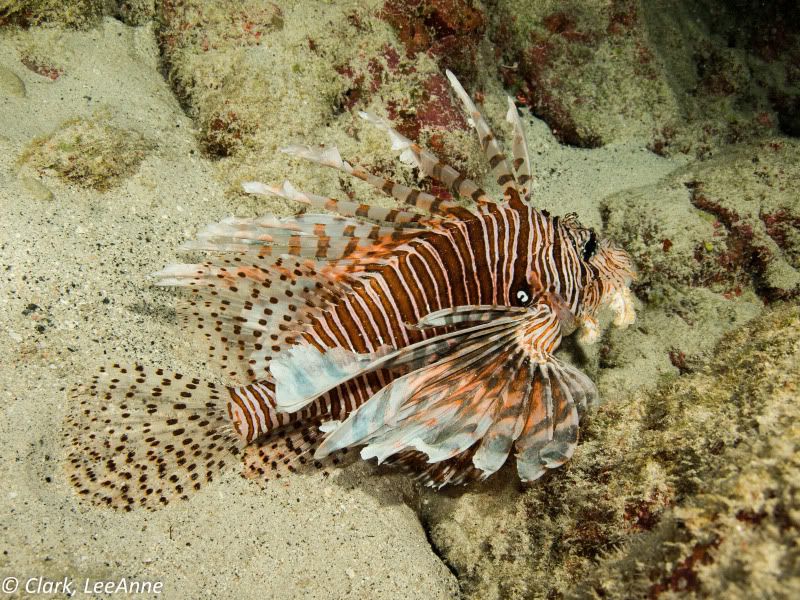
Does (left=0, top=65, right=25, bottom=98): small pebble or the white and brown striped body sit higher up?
(left=0, top=65, right=25, bottom=98): small pebble

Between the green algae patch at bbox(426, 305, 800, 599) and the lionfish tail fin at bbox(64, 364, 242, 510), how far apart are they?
151cm

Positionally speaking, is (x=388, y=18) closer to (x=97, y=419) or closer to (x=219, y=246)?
(x=219, y=246)

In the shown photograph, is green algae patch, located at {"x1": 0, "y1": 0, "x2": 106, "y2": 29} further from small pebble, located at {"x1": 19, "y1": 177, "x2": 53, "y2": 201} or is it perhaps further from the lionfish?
the lionfish

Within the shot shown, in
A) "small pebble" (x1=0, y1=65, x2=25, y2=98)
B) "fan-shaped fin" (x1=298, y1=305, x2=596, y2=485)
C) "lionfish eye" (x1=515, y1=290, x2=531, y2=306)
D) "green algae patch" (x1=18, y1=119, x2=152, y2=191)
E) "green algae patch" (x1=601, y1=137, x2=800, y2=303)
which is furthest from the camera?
"green algae patch" (x1=601, y1=137, x2=800, y2=303)

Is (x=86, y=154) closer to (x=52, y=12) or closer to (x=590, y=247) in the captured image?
(x=52, y=12)

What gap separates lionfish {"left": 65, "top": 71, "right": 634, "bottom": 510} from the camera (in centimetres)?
268

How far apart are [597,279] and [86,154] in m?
3.92

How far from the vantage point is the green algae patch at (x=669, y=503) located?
162 cm

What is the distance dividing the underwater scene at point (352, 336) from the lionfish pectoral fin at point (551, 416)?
0.04 feet

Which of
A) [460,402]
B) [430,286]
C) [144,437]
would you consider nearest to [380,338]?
[430,286]

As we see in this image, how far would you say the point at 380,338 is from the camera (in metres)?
2.95
